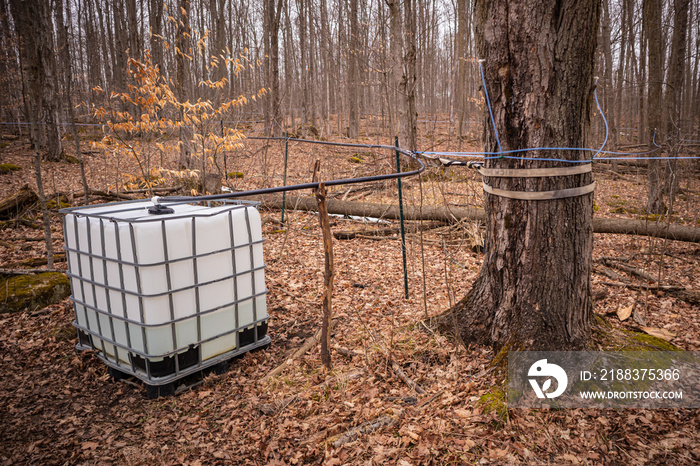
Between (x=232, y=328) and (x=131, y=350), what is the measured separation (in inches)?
32.3

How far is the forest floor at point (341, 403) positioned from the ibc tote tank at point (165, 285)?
29 centimetres

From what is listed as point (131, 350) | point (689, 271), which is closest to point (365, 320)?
point (131, 350)

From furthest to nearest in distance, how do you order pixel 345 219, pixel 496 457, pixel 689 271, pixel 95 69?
pixel 95 69
pixel 345 219
pixel 689 271
pixel 496 457

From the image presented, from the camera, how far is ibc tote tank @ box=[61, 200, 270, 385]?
127 inches

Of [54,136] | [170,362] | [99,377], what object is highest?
[54,136]

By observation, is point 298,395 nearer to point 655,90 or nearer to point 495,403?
point 495,403

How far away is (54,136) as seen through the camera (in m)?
14.0

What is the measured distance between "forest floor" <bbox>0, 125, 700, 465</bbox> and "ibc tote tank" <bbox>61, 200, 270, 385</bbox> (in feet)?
0.95

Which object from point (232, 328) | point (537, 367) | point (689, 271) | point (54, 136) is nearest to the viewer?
point (537, 367)

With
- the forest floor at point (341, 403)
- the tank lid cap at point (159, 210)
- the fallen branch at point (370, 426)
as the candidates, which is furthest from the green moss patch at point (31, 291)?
the fallen branch at point (370, 426)

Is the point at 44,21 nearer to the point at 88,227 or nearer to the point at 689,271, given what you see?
the point at 88,227

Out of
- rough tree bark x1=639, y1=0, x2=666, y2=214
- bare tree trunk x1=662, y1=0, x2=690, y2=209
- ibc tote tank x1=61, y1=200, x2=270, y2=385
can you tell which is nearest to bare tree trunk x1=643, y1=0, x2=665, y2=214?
rough tree bark x1=639, y1=0, x2=666, y2=214

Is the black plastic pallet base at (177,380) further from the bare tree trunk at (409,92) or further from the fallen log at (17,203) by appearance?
the bare tree trunk at (409,92)

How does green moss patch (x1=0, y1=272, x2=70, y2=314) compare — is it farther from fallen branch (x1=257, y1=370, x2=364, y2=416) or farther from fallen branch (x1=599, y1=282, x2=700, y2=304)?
fallen branch (x1=599, y1=282, x2=700, y2=304)
